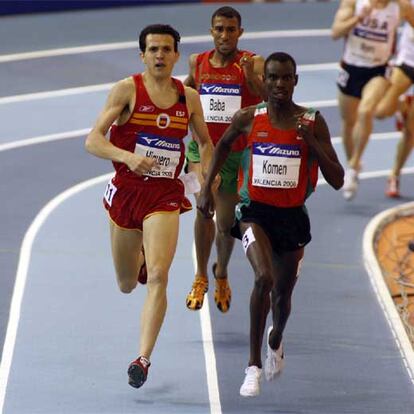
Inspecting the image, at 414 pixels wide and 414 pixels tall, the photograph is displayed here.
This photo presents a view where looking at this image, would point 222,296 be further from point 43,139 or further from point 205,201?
point 43,139

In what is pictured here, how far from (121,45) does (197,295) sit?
9833mm

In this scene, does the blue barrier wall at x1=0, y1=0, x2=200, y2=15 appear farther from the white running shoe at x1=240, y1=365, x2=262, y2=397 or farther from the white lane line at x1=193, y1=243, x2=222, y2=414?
the white running shoe at x1=240, y1=365, x2=262, y2=397

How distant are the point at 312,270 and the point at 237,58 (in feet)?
8.66

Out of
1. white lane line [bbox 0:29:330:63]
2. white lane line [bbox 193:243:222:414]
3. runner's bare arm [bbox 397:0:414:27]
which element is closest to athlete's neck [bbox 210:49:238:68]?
white lane line [bbox 193:243:222:414]

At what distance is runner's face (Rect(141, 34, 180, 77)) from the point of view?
910 centimetres

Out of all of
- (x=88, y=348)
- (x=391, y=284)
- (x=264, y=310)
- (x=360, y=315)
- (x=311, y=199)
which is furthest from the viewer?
(x=311, y=199)

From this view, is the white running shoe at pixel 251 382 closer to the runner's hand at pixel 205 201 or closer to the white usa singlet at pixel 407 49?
the runner's hand at pixel 205 201

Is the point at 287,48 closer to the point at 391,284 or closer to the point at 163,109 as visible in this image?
the point at 391,284

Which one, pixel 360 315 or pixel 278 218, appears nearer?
pixel 278 218

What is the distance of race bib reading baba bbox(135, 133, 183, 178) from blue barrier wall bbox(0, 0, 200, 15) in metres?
12.2

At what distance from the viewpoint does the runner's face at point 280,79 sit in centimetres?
881

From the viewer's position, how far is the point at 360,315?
11211 mm

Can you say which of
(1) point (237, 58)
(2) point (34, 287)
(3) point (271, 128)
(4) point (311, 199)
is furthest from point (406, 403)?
(4) point (311, 199)

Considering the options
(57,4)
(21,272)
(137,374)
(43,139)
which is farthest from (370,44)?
(57,4)
